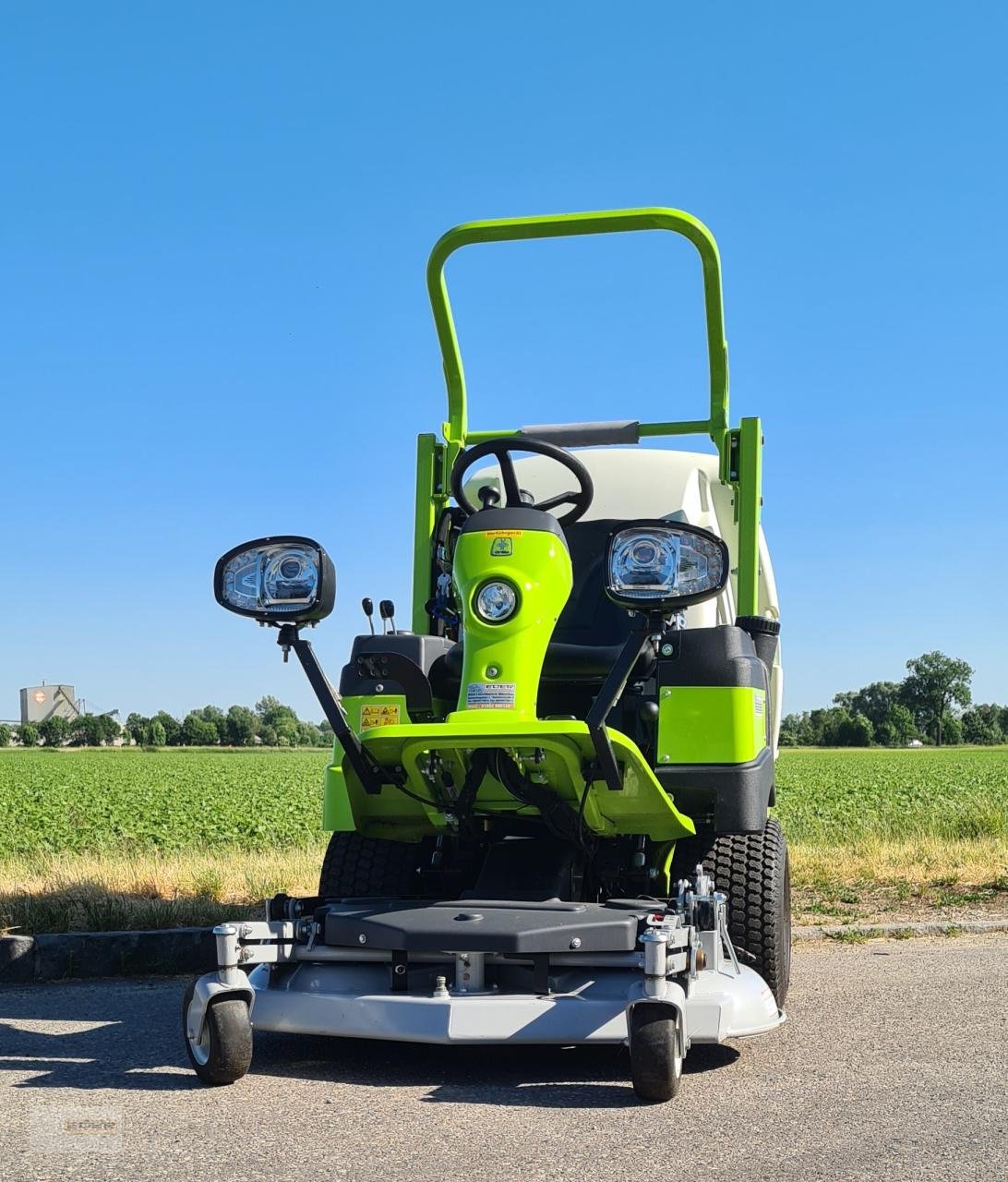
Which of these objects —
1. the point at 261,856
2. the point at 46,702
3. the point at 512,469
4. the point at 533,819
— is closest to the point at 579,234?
the point at 512,469

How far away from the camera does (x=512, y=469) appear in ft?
17.5

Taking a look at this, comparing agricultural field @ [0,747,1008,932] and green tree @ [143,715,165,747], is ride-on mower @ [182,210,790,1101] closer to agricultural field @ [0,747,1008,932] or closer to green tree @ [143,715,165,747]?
agricultural field @ [0,747,1008,932]

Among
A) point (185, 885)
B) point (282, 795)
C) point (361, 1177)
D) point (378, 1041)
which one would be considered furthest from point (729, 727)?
point (282, 795)

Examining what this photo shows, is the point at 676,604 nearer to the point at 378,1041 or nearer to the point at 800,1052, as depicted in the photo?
the point at 800,1052

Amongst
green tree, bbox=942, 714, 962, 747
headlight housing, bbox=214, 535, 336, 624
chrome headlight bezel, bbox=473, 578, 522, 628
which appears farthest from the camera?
green tree, bbox=942, 714, 962, 747

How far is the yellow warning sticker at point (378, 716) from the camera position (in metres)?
5.08

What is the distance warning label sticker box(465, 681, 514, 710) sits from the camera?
459 cm

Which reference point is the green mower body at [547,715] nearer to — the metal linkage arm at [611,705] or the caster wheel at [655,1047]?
the metal linkage arm at [611,705]

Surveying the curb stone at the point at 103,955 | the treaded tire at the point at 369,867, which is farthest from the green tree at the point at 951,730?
the treaded tire at the point at 369,867

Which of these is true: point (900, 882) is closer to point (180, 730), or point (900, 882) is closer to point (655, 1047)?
point (655, 1047)

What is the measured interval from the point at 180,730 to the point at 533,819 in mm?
115474

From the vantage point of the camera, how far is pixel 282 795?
25984 millimetres

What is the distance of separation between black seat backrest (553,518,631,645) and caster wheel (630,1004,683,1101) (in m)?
2.05

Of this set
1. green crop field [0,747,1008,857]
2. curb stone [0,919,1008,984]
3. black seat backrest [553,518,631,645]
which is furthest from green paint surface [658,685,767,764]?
green crop field [0,747,1008,857]
